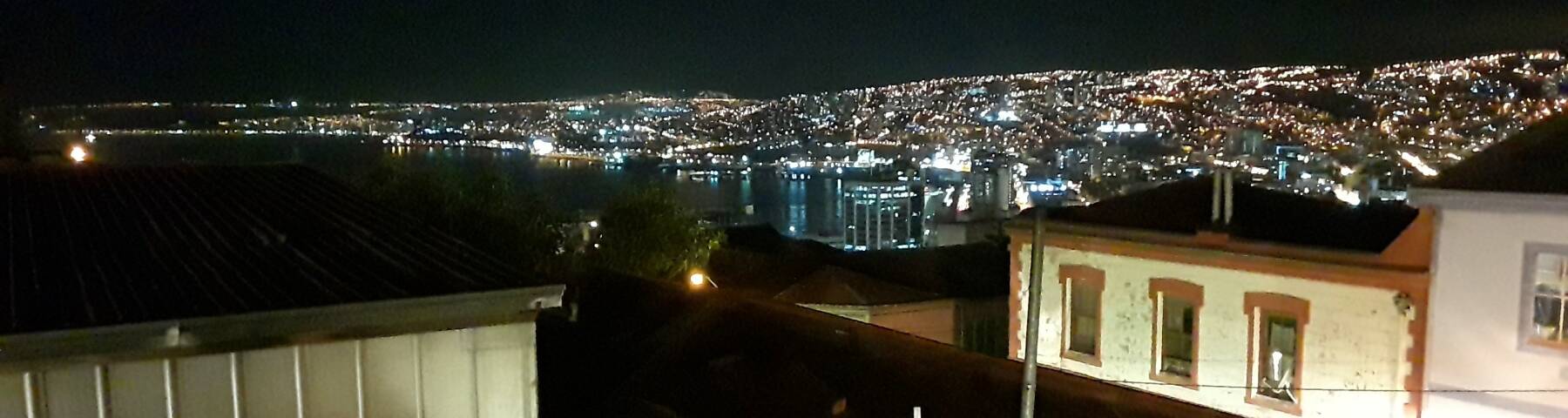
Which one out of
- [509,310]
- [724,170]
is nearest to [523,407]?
[509,310]

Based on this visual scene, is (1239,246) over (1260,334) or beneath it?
over

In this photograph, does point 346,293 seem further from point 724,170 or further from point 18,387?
point 724,170

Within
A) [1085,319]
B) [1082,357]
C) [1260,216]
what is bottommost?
[1082,357]

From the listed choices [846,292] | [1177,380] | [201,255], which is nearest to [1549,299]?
[1177,380]

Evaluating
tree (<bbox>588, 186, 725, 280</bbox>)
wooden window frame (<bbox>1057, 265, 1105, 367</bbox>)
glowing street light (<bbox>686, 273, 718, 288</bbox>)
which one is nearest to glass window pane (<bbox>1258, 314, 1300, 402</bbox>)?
wooden window frame (<bbox>1057, 265, 1105, 367</bbox>)

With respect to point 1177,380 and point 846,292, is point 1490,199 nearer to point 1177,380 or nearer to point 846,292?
point 1177,380

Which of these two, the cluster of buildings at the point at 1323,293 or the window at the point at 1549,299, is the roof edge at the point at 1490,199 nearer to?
the cluster of buildings at the point at 1323,293

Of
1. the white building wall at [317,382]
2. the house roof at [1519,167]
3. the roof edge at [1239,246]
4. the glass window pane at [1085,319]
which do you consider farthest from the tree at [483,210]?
the house roof at [1519,167]
